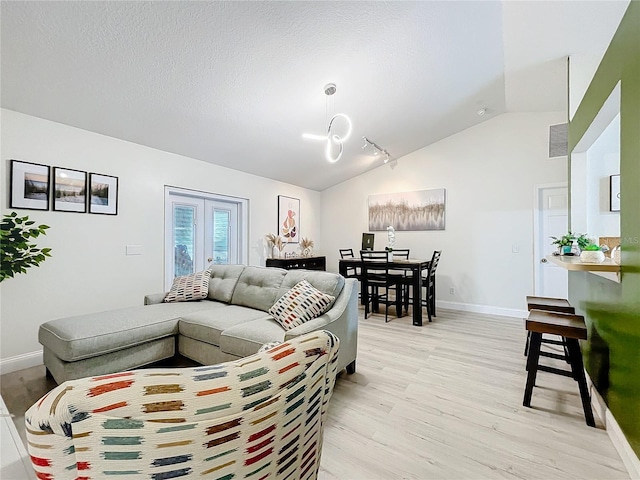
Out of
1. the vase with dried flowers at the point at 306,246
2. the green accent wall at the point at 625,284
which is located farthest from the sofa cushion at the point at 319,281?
the vase with dried flowers at the point at 306,246

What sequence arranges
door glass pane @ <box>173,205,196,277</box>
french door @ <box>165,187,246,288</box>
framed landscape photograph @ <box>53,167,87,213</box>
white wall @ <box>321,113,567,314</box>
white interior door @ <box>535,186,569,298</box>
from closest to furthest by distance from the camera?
framed landscape photograph @ <box>53,167,87,213</box> → french door @ <box>165,187,246,288</box> → door glass pane @ <box>173,205,196,277</box> → white interior door @ <box>535,186,569,298</box> → white wall @ <box>321,113,567,314</box>

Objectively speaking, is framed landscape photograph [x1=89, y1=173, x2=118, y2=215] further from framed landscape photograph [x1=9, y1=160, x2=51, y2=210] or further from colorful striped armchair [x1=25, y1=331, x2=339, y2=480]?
colorful striped armchair [x1=25, y1=331, x2=339, y2=480]

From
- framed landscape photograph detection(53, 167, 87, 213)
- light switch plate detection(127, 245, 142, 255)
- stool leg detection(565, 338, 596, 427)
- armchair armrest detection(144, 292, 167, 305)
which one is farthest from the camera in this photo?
light switch plate detection(127, 245, 142, 255)

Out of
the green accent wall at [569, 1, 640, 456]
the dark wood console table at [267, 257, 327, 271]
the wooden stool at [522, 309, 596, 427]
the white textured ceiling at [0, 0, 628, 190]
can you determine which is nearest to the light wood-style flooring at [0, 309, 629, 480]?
the wooden stool at [522, 309, 596, 427]

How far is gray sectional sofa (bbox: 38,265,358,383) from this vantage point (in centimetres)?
217

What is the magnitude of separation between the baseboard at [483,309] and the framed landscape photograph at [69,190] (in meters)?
5.33

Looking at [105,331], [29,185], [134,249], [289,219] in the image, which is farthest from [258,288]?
[289,219]

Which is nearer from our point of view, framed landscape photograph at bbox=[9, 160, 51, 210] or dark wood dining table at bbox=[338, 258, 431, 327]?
framed landscape photograph at bbox=[9, 160, 51, 210]

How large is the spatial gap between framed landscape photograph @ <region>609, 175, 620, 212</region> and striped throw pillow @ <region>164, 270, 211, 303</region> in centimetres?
429

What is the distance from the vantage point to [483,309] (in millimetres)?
4750

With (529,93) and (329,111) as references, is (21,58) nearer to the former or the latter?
(329,111)

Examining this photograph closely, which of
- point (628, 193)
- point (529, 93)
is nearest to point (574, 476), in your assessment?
point (628, 193)

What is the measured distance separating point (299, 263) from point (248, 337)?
11.0 feet

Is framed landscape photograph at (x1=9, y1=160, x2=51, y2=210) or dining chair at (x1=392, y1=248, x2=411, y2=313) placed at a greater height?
framed landscape photograph at (x1=9, y1=160, x2=51, y2=210)
